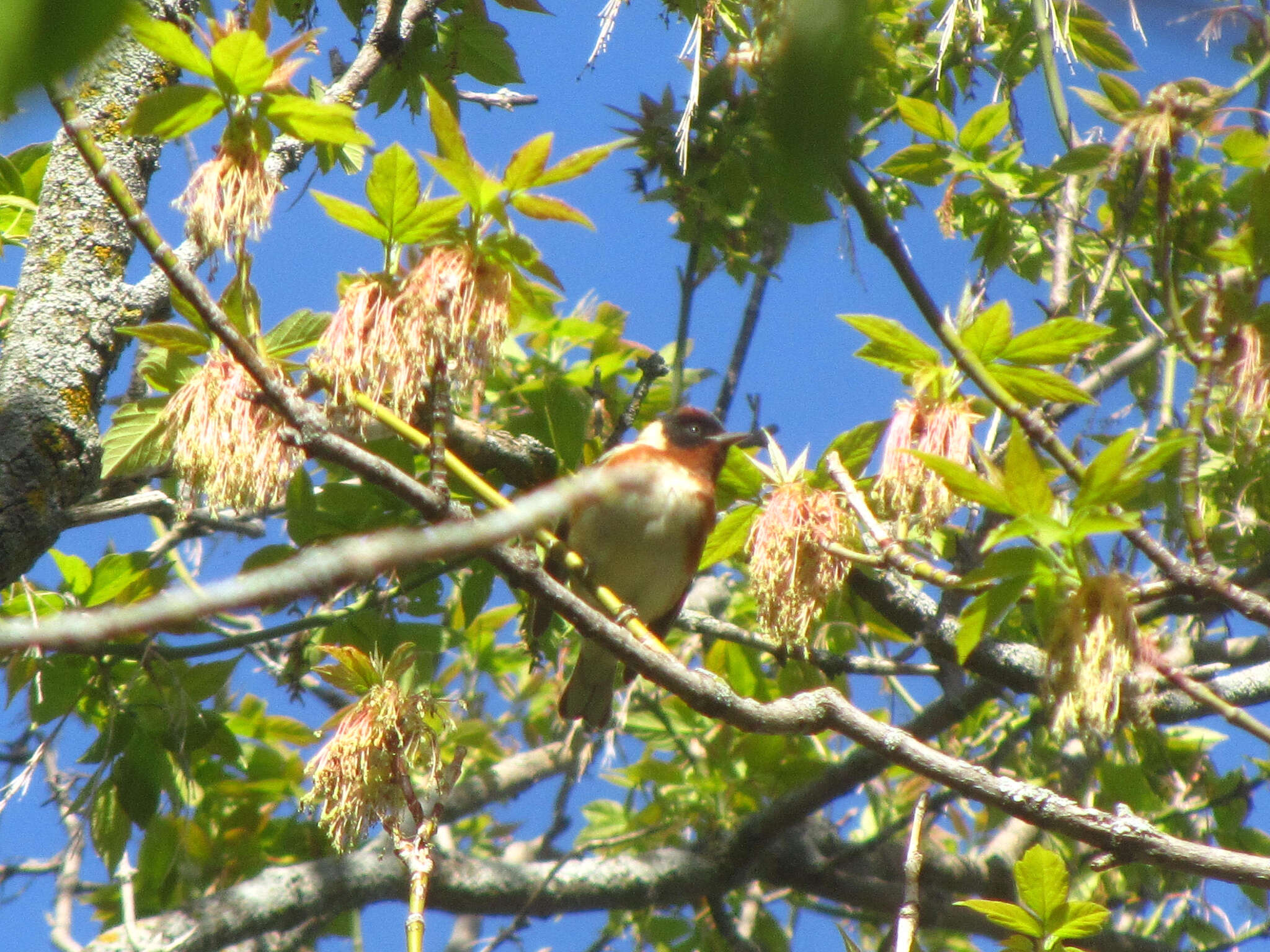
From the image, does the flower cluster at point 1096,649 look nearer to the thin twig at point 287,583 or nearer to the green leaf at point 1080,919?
the green leaf at point 1080,919

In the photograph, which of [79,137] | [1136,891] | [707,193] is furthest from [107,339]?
[1136,891]

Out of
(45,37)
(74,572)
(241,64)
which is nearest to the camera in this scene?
(45,37)

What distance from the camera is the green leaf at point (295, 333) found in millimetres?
2443

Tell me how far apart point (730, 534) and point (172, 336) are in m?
1.42

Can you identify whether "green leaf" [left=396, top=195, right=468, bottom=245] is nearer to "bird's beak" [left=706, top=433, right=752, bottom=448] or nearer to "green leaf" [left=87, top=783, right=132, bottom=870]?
"green leaf" [left=87, top=783, right=132, bottom=870]

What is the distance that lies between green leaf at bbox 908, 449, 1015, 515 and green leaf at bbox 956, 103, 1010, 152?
1466mm

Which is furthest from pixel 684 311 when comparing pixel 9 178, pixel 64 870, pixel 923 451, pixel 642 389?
pixel 64 870

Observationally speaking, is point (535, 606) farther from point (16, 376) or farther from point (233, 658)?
point (16, 376)

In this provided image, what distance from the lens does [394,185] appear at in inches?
85.2

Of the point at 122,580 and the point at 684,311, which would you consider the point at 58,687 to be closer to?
the point at 122,580

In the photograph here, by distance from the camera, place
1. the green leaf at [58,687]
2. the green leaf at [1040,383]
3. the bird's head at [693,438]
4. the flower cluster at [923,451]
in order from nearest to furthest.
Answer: the green leaf at [1040,383], the flower cluster at [923,451], the green leaf at [58,687], the bird's head at [693,438]

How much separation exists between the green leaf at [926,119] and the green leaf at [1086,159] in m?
0.50

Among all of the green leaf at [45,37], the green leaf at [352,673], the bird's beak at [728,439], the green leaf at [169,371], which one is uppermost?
the bird's beak at [728,439]

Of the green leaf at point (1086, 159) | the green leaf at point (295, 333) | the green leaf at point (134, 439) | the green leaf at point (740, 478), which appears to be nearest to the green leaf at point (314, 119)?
the green leaf at point (295, 333)
